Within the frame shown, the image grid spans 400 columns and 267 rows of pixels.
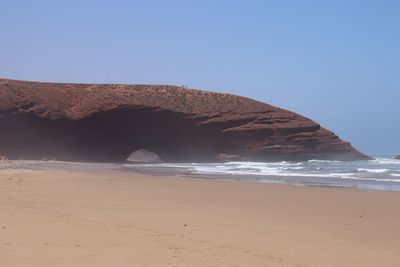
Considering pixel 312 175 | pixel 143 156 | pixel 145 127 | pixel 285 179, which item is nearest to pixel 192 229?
pixel 285 179

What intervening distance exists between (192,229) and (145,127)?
48.9 metres

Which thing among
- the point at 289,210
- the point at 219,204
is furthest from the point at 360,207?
the point at 219,204

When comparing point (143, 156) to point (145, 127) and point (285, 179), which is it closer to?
point (145, 127)

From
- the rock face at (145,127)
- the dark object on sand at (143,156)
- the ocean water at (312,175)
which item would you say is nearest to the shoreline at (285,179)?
the ocean water at (312,175)

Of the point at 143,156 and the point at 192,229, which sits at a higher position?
the point at 143,156

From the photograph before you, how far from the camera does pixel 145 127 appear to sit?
57938 millimetres

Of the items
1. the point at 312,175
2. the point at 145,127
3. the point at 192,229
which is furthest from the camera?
the point at 145,127

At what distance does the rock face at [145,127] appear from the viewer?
53906mm

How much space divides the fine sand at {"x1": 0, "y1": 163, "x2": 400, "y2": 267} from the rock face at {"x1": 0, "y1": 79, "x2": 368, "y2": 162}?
38.8 meters

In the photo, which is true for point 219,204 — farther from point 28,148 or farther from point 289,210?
point 28,148

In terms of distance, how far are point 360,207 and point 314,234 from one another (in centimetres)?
492

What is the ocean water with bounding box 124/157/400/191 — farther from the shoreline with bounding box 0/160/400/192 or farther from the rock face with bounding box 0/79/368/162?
the rock face with bounding box 0/79/368/162

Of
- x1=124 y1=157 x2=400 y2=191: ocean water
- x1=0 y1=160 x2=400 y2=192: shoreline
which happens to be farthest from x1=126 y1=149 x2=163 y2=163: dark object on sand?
x1=0 y1=160 x2=400 y2=192: shoreline

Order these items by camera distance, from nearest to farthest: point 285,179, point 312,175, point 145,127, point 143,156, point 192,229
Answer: point 192,229
point 285,179
point 312,175
point 145,127
point 143,156
